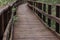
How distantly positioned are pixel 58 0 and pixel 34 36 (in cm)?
909

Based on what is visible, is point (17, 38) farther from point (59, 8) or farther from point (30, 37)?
point (59, 8)

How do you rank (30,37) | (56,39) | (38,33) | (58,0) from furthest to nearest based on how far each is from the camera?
(58,0) → (38,33) → (30,37) → (56,39)

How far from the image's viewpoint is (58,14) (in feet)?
23.2

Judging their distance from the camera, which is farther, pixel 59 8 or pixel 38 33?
pixel 38 33

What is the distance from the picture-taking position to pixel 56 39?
265 inches

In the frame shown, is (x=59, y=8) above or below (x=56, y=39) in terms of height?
above

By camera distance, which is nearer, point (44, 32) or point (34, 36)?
point (34, 36)

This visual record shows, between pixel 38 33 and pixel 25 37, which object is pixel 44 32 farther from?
pixel 25 37

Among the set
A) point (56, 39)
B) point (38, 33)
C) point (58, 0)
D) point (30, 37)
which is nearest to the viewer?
point (56, 39)

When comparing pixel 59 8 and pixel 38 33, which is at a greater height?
pixel 59 8

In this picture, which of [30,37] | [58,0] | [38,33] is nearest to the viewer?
[30,37]

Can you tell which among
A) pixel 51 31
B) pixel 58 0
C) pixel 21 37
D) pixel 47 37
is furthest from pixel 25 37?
pixel 58 0

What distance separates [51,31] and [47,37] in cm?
79

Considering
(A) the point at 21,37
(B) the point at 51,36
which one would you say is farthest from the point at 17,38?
(B) the point at 51,36
